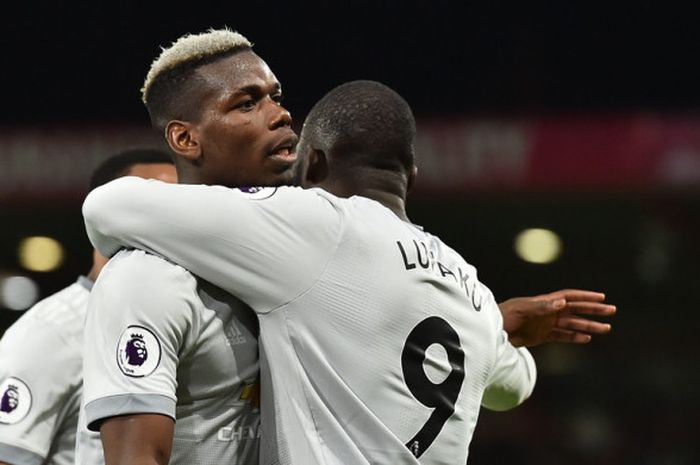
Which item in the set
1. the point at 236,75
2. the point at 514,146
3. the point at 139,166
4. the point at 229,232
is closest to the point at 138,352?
the point at 229,232

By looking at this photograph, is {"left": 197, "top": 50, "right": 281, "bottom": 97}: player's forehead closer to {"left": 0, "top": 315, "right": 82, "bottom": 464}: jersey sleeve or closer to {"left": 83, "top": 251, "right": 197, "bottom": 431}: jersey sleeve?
{"left": 83, "top": 251, "right": 197, "bottom": 431}: jersey sleeve

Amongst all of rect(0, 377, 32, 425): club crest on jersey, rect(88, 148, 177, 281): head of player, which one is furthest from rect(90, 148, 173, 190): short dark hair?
rect(0, 377, 32, 425): club crest on jersey

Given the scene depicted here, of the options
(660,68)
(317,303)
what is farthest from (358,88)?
(660,68)

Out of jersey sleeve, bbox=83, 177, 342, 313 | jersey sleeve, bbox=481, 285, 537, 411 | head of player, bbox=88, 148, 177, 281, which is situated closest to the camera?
jersey sleeve, bbox=83, 177, 342, 313

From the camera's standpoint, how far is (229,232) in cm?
185

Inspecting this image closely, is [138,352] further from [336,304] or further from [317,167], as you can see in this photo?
[317,167]

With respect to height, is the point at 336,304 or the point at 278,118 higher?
the point at 278,118

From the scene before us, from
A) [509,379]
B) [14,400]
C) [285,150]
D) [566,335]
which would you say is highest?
[285,150]

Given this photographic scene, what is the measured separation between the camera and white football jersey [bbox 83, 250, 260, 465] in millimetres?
1791

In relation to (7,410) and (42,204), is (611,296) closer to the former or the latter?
(42,204)

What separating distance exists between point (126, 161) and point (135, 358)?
143cm

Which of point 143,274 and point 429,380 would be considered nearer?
point 143,274

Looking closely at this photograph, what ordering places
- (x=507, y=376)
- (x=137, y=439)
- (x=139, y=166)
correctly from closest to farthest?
(x=137, y=439), (x=507, y=376), (x=139, y=166)

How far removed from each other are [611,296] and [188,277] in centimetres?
587
